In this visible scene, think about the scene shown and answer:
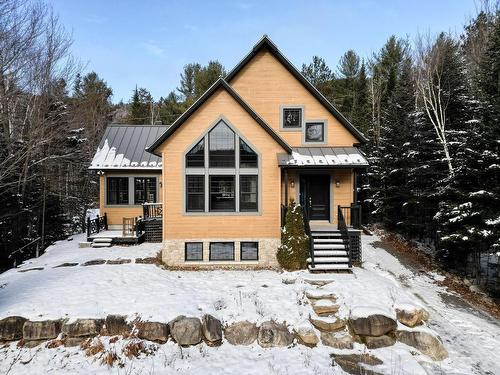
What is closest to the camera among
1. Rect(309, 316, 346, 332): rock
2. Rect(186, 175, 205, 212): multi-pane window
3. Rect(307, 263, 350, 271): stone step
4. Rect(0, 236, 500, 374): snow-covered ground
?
Rect(0, 236, 500, 374): snow-covered ground

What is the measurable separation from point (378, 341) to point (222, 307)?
14.8 ft

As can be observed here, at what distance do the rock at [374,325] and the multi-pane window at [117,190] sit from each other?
1535 centimetres

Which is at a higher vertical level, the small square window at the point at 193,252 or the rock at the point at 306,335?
the small square window at the point at 193,252

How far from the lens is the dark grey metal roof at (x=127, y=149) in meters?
18.8

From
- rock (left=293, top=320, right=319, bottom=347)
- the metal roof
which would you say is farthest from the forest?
rock (left=293, top=320, right=319, bottom=347)

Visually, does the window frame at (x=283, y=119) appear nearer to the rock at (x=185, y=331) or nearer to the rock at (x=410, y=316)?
the rock at (x=410, y=316)

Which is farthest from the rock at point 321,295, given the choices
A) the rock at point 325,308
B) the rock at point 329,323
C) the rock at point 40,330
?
the rock at point 40,330

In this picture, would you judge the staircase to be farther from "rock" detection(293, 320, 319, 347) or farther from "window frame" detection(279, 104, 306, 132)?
"window frame" detection(279, 104, 306, 132)

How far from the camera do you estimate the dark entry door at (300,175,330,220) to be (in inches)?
594

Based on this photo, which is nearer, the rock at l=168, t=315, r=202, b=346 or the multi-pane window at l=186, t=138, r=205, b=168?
the rock at l=168, t=315, r=202, b=346

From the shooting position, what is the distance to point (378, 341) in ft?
27.5

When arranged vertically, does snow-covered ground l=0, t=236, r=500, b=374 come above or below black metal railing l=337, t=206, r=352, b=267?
below

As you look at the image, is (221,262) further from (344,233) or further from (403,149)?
(403,149)

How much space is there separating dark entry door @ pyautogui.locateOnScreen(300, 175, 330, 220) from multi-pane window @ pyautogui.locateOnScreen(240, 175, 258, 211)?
114 inches
